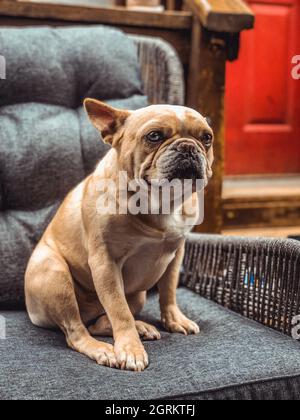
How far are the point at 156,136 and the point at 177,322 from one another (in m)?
0.42

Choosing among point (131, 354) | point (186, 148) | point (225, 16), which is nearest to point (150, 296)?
point (131, 354)

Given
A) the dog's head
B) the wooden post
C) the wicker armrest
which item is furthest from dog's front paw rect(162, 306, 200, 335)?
the wooden post

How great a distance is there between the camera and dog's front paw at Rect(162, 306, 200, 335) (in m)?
1.30

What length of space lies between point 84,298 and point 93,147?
1.45 ft

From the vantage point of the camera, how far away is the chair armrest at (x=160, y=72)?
170 centimetres

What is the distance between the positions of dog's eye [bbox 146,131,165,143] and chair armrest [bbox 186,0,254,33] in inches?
30.6

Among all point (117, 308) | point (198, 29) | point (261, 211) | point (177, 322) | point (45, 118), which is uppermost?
point (198, 29)

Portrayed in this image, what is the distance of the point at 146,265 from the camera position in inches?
49.7

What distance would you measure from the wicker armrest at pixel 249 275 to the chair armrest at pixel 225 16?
2.06ft

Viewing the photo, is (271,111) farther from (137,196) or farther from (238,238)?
(137,196)

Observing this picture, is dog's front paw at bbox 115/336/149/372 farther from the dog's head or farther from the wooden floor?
the wooden floor

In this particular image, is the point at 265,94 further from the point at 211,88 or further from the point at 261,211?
the point at 211,88

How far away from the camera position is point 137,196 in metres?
1.20
